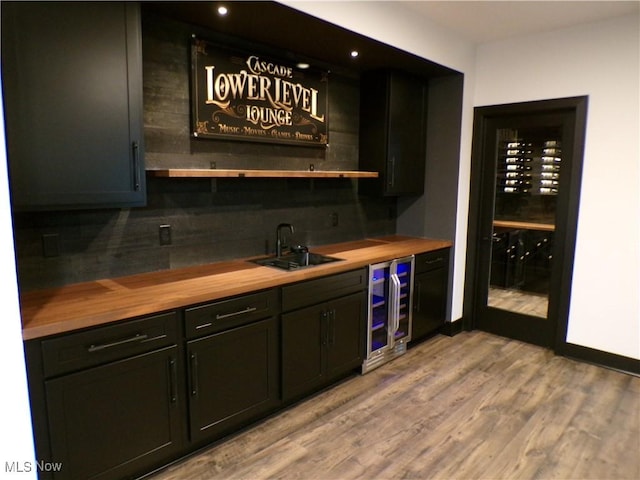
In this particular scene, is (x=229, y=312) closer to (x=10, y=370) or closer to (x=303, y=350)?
(x=303, y=350)

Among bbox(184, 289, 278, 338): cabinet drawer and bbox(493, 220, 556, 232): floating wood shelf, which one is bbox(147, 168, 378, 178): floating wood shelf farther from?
bbox(493, 220, 556, 232): floating wood shelf

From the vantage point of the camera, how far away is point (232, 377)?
92.7 inches

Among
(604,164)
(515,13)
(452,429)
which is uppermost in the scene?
(515,13)

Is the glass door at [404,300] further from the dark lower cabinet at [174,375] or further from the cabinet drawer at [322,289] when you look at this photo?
the dark lower cabinet at [174,375]

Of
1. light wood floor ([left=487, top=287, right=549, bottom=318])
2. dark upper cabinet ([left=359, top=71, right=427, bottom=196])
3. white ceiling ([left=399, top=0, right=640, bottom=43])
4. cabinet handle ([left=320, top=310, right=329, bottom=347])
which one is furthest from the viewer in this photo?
light wood floor ([left=487, top=287, right=549, bottom=318])

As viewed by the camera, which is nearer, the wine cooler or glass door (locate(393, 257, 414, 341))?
the wine cooler

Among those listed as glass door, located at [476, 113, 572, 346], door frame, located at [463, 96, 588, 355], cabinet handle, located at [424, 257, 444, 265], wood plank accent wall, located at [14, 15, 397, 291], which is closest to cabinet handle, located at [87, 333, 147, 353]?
wood plank accent wall, located at [14, 15, 397, 291]

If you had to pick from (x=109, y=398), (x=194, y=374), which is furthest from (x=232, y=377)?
(x=109, y=398)

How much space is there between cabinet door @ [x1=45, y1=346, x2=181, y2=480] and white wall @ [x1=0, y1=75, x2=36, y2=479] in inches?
4.0

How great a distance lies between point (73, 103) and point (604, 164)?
363cm

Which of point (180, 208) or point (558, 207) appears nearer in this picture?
point (180, 208)

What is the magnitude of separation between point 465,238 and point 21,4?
3680 mm

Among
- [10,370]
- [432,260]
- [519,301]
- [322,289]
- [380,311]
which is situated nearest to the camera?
[10,370]

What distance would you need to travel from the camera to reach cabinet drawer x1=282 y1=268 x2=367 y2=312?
2.60 m
